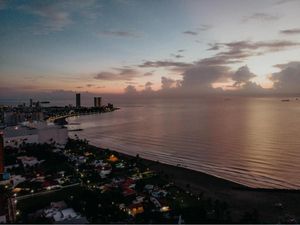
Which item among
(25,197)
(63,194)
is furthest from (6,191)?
(63,194)

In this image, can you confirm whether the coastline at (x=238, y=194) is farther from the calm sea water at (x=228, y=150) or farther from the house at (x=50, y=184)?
the house at (x=50, y=184)

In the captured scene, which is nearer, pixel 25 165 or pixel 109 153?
pixel 25 165

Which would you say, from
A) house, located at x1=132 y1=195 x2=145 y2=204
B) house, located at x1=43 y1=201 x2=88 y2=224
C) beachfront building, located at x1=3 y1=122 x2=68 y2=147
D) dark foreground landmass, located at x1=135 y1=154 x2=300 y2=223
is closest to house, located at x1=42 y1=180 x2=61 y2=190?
house, located at x1=43 y1=201 x2=88 y2=224

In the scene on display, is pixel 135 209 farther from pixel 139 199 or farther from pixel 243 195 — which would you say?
pixel 243 195

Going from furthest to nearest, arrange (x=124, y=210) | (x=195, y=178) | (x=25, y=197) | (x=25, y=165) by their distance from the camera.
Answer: (x=25, y=165) < (x=195, y=178) < (x=25, y=197) < (x=124, y=210)

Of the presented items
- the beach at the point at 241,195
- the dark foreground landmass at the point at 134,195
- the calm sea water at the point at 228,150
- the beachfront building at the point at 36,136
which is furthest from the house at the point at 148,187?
the beachfront building at the point at 36,136

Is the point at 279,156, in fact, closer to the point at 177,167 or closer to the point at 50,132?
the point at 177,167

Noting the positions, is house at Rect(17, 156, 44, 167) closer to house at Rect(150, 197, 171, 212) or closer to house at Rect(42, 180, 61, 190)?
house at Rect(42, 180, 61, 190)

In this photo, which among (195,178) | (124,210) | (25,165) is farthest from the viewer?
(25,165)

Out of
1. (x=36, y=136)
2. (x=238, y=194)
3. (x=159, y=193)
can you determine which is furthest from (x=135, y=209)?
(x=36, y=136)
